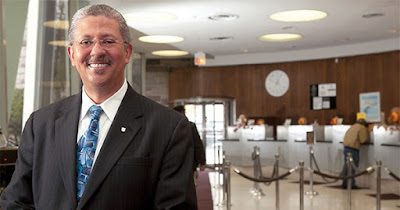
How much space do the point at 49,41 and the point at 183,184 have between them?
3.26 metres

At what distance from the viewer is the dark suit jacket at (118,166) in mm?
1606

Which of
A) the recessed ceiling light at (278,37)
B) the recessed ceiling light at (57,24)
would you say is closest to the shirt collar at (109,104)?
the recessed ceiling light at (57,24)

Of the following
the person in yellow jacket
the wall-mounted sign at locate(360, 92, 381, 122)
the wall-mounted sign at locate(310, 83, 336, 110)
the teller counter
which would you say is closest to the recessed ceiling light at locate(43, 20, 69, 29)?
the teller counter

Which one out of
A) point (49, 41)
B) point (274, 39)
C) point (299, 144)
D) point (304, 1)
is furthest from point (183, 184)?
point (274, 39)

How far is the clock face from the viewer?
17516mm

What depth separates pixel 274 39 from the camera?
14.4 m

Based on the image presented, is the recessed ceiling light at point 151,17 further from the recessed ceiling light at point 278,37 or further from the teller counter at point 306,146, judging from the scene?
the teller counter at point 306,146

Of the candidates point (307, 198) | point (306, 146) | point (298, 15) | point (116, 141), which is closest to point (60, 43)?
point (116, 141)

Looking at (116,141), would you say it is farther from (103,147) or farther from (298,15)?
(298,15)

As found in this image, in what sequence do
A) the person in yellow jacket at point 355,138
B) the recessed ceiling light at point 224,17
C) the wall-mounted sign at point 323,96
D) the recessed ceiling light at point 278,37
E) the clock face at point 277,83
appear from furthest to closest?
the clock face at point 277,83
the wall-mounted sign at point 323,96
the recessed ceiling light at point 278,37
the recessed ceiling light at point 224,17
the person in yellow jacket at point 355,138

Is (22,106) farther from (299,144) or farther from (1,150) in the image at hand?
(299,144)

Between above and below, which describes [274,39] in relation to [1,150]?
above

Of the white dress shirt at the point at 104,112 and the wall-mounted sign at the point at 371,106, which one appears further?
the wall-mounted sign at the point at 371,106

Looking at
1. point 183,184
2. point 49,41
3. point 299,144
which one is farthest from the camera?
point 299,144
